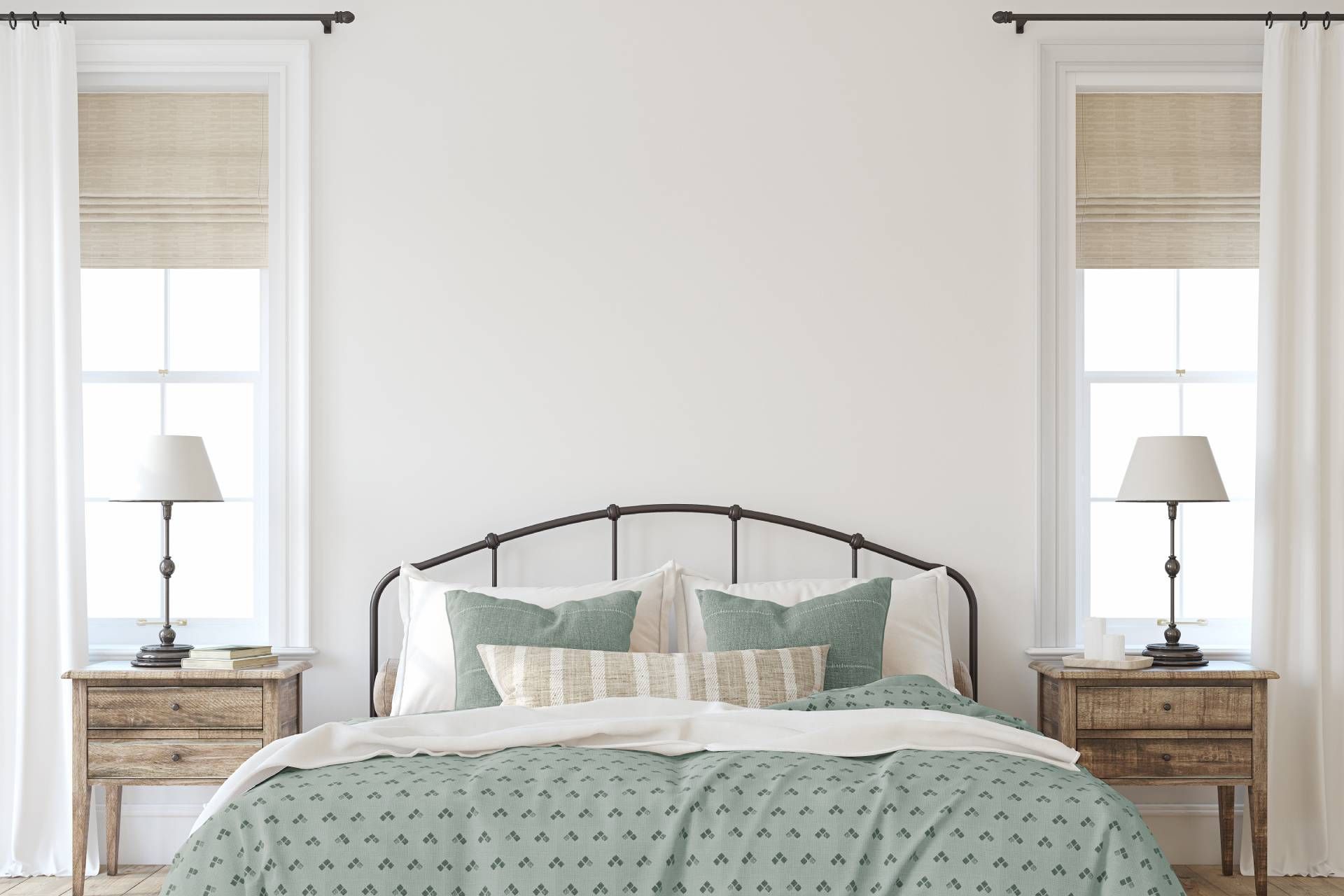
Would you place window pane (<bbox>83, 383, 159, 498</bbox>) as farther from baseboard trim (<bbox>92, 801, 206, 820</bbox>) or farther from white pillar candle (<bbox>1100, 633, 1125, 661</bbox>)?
white pillar candle (<bbox>1100, 633, 1125, 661</bbox>)

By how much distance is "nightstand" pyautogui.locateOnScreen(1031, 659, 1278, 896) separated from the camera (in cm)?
312

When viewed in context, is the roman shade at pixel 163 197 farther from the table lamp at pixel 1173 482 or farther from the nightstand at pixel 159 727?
the table lamp at pixel 1173 482

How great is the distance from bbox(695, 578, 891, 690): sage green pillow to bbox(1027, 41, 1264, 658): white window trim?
0.77m

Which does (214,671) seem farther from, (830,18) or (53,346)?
(830,18)

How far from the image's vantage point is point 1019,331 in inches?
140

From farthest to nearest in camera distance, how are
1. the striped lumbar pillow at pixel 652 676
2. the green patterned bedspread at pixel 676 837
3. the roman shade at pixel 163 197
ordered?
the roman shade at pixel 163 197
the striped lumbar pillow at pixel 652 676
the green patterned bedspread at pixel 676 837

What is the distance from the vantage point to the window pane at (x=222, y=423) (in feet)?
11.9

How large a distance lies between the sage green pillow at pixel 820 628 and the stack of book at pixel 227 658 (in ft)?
4.29

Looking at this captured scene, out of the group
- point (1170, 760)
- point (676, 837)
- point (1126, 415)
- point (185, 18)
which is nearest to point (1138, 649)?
point (1170, 760)

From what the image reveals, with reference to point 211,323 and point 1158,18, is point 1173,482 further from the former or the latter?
point 211,323

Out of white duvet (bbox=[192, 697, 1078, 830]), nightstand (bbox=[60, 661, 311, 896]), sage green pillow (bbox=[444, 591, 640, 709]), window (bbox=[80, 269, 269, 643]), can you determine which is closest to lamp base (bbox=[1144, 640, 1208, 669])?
white duvet (bbox=[192, 697, 1078, 830])

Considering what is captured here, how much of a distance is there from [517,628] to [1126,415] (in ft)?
7.03

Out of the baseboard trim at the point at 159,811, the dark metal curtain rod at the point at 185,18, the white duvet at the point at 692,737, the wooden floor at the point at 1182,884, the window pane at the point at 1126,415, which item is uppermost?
the dark metal curtain rod at the point at 185,18

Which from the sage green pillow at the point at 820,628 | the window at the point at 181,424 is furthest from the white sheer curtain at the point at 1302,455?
the window at the point at 181,424
